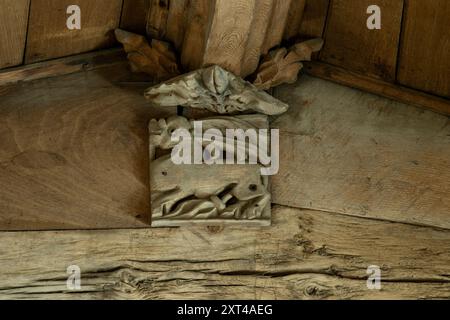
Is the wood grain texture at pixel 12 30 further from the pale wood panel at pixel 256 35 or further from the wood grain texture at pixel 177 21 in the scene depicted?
the pale wood panel at pixel 256 35

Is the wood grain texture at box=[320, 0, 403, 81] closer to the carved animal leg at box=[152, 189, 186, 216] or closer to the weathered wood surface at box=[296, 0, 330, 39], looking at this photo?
the weathered wood surface at box=[296, 0, 330, 39]

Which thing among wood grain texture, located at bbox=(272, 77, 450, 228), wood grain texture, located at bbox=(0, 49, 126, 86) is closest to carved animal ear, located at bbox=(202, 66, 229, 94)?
wood grain texture, located at bbox=(272, 77, 450, 228)

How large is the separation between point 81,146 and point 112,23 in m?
0.33

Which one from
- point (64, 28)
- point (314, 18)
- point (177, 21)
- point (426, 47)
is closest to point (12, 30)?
point (64, 28)

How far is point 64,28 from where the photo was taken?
2211mm

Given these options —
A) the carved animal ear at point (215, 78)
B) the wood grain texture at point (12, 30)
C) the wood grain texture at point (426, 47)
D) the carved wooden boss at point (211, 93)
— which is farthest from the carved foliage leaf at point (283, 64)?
the wood grain texture at point (12, 30)

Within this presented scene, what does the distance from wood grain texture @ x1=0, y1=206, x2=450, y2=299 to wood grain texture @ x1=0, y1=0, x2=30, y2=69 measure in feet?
1.46

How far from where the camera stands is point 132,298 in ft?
6.73

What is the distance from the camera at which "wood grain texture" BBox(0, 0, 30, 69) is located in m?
2.15

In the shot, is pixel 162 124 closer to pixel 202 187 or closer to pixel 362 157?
pixel 202 187

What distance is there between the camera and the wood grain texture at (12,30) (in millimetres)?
2146

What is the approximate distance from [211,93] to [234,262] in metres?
0.40

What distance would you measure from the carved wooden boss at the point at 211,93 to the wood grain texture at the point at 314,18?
0.05 meters

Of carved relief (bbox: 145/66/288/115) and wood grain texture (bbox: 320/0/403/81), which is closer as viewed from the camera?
carved relief (bbox: 145/66/288/115)
